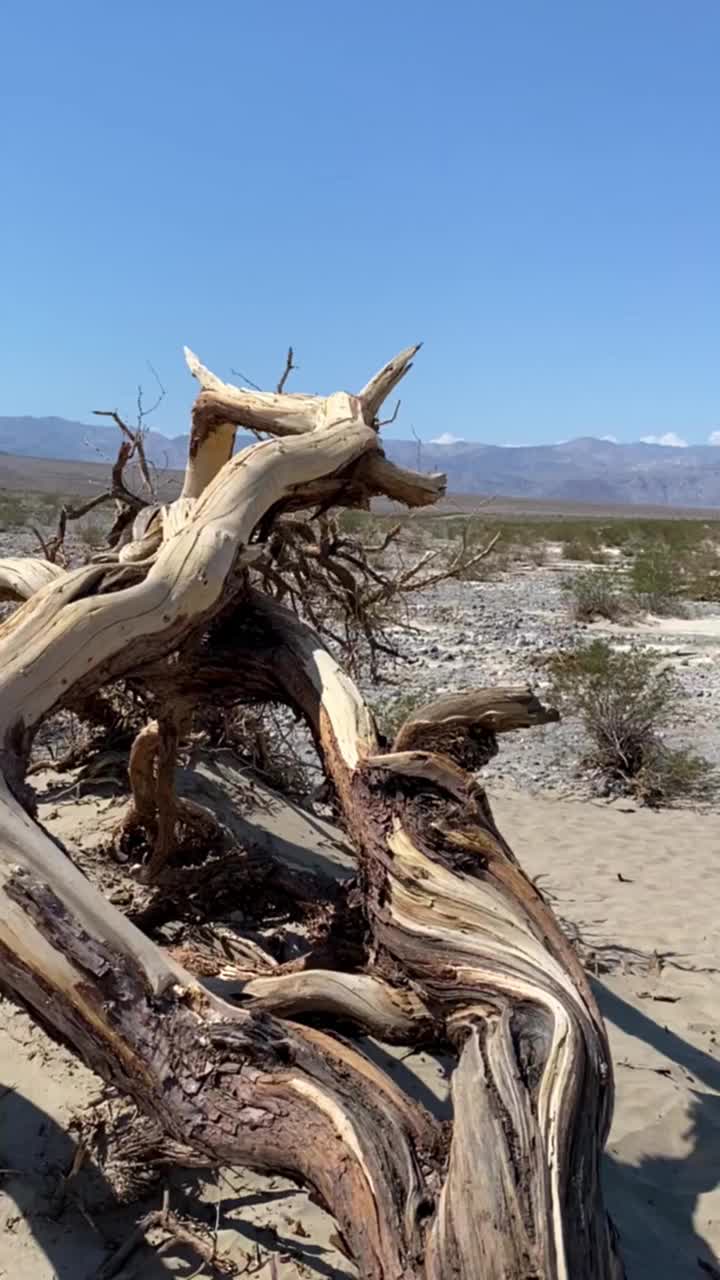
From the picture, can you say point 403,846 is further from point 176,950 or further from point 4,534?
point 4,534

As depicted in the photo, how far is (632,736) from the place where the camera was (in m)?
7.97

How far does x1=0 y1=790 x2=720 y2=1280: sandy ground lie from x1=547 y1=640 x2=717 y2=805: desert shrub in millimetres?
1993

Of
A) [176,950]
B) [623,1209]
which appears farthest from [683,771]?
[176,950]

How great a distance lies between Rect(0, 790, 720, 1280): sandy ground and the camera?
2.60 meters

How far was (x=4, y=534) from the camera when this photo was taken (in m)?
22.6

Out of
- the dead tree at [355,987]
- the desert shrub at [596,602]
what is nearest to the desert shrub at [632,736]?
the dead tree at [355,987]

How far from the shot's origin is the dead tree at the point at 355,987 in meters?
1.86

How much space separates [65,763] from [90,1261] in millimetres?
3210

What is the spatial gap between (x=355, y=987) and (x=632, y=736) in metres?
5.83

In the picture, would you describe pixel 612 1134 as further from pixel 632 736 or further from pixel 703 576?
pixel 703 576

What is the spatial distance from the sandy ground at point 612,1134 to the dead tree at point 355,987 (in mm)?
316

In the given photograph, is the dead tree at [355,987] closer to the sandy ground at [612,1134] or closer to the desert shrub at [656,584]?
the sandy ground at [612,1134]

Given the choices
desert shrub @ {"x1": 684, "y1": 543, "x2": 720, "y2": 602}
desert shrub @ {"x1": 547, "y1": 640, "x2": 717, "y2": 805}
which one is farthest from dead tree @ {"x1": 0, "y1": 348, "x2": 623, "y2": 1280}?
desert shrub @ {"x1": 684, "y1": 543, "x2": 720, "y2": 602}

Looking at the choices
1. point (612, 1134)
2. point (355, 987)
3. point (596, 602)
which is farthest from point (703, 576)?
point (355, 987)
